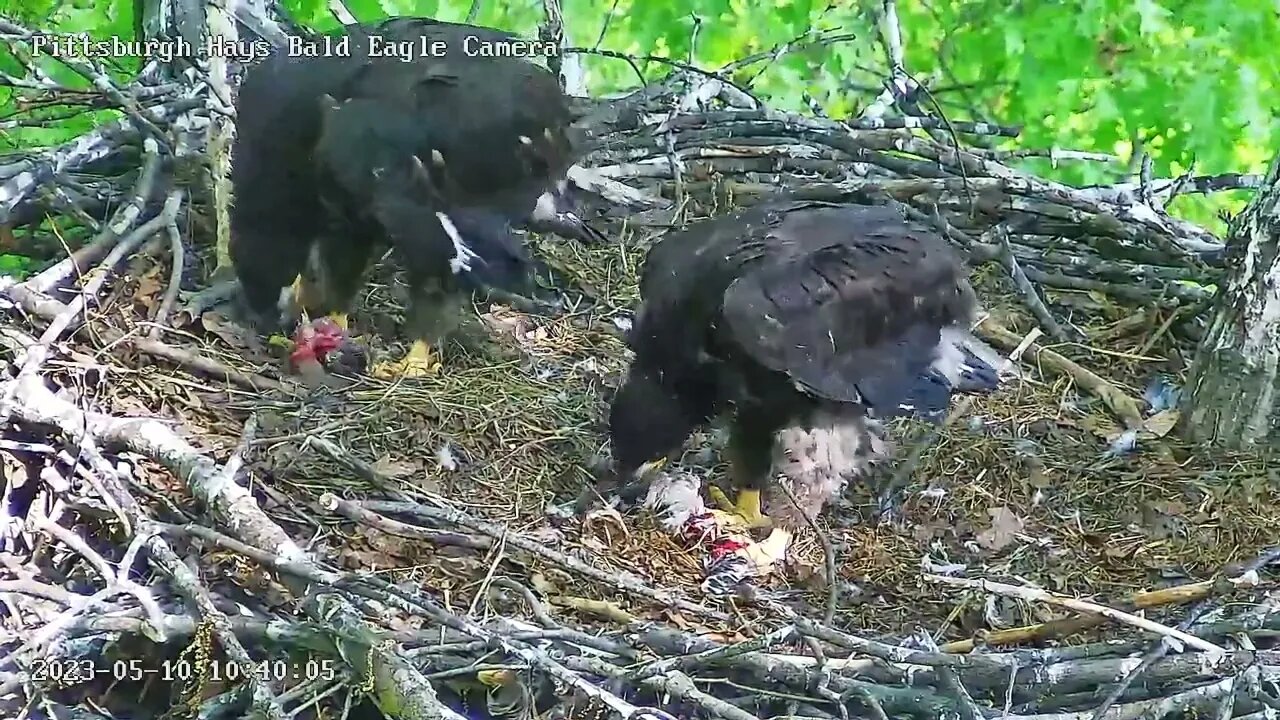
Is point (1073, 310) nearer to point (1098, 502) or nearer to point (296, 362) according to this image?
point (1098, 502)

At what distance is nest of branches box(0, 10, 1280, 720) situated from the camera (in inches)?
101

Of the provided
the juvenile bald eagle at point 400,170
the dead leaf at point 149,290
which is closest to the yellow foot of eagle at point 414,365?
the juvenile bald eagle at point 400,170

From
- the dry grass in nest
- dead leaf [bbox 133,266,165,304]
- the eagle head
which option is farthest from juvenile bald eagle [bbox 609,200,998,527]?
dead leaf [bbox 133,266,165,304]

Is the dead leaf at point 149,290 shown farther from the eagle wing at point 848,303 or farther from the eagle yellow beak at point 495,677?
the eagle yellow beak at point 495,677

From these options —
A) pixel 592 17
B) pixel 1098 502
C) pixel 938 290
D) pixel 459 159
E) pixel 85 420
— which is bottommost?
pixel 1098 502

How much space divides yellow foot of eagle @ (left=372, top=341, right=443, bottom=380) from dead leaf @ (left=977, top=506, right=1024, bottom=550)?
1.88 metres

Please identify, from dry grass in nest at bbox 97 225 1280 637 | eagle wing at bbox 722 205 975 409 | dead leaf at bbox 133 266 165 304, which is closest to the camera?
eagle wing at bbox 722 205 975 409

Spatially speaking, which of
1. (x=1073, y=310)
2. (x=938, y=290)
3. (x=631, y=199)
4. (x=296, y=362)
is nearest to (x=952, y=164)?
(x=1073, y=310)

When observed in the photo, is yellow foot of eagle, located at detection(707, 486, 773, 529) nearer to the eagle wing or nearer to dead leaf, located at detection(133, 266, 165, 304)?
the eagle wing

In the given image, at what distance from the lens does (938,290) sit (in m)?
3.50

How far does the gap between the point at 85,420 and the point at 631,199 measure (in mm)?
2610
